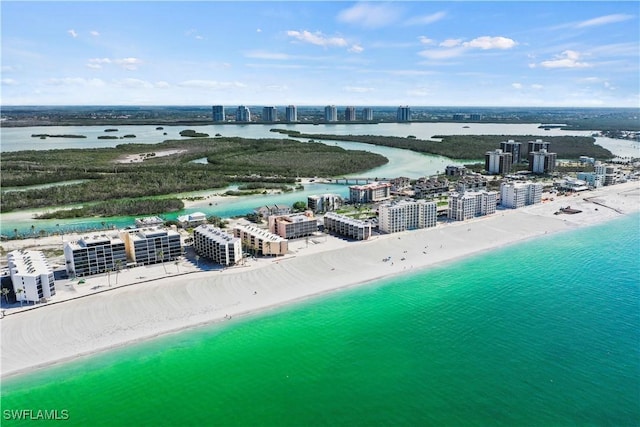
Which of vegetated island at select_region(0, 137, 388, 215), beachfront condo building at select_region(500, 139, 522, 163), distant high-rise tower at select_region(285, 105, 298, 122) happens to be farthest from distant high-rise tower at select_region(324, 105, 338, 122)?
beachfront condo building at select_region(500, 139, 522, 163)

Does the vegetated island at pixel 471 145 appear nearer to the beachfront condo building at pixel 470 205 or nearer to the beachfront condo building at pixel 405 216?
the beachfront condo building at pixel 470 205

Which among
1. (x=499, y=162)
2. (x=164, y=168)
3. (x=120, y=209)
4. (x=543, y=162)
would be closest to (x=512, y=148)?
(x=543, y=162)

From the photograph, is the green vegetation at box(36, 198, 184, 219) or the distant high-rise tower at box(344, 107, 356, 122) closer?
the green vegetation at box(36, 198, 184, 219)

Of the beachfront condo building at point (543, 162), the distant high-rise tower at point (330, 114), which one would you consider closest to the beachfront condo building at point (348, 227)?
the beachfront condo building at point (543, 162)

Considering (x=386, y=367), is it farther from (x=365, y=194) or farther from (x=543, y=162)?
(x=543, y=162)

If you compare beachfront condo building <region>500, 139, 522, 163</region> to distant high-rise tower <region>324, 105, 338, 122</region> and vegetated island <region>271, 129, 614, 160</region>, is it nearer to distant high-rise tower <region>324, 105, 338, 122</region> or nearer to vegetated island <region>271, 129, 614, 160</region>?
vegetated island <region>271, 129, 614, 160</region>

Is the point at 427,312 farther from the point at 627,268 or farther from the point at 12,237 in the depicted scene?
the point at 12,237

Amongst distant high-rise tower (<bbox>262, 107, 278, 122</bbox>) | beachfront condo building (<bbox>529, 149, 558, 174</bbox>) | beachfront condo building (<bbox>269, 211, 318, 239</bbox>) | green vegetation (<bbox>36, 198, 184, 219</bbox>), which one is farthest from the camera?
distant high-rise tower (<bbox>262, 107, 278, 122</bbox>)
